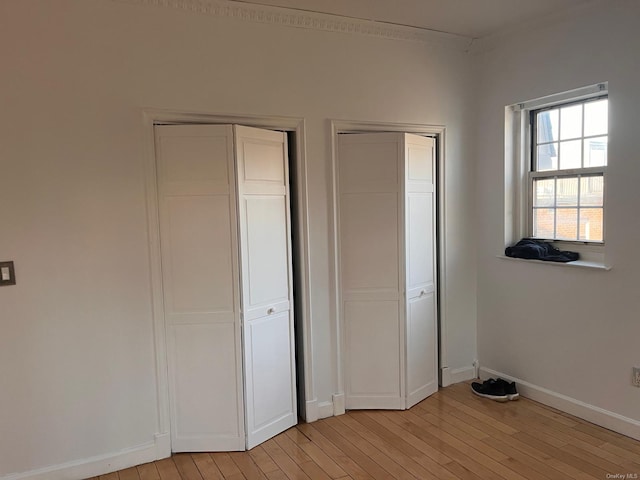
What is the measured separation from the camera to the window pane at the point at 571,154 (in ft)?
11.3

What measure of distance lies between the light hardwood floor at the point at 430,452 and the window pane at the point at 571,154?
68.7 inches

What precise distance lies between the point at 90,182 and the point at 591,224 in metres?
3.20

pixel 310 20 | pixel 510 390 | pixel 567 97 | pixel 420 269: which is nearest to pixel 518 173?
pixel 567 97

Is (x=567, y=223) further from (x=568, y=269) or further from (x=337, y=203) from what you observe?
(x=337, y=203)

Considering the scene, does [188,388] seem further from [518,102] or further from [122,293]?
[518,102]

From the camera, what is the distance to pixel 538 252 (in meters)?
3.57

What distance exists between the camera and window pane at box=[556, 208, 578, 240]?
138 inches

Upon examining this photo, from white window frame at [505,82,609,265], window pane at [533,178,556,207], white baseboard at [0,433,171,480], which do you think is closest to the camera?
white baseboard at [0,433,171,480]

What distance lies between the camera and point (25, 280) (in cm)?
265

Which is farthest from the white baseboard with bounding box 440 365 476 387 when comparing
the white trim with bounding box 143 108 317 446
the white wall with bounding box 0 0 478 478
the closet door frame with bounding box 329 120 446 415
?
the white wall with bounding box 0 0 478 478

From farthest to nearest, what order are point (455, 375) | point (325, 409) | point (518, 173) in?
point (455, 375), point (518, 173), point (325, 409)

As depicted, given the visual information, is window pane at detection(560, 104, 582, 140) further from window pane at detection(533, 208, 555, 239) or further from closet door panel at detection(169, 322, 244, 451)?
closet door panel at detection(169, 322, 244, 451)

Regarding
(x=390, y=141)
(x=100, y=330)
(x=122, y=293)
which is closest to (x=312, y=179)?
(x=390, y=141)

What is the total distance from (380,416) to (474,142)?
2260mm
